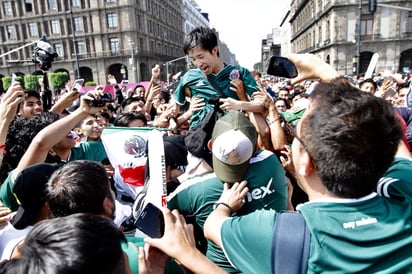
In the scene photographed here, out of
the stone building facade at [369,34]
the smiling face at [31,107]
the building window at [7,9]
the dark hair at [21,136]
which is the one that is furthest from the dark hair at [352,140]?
the building window at [7,9]

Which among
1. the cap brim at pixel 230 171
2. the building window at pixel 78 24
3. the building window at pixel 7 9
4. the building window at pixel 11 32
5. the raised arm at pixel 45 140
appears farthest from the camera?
the building window at pixel 11 32

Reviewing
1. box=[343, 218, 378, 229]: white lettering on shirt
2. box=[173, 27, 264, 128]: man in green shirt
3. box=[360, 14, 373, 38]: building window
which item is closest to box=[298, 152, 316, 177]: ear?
box=[343, 218, 378, 229]: white lettering on shirt

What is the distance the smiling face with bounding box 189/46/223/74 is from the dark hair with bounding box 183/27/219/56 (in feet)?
0.10

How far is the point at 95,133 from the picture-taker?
347cm

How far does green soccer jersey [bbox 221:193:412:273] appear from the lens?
1.05 meters

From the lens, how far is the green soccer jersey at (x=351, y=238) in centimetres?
Answer: 105

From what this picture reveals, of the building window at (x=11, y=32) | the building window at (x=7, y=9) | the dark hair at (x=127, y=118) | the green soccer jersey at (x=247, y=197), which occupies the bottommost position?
the green soccer jersey at (x=247, y=197)

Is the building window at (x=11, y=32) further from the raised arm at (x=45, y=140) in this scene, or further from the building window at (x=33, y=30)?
the raised arm at (x=45, y=140)

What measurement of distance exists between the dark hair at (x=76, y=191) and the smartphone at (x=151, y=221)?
305 mm

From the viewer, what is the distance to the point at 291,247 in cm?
108

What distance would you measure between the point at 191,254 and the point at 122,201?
1518mm

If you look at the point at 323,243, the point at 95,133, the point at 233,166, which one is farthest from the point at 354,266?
the point at 95,133

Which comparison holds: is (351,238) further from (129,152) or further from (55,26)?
(55,26)

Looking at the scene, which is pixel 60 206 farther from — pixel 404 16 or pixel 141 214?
pixel 404 16
